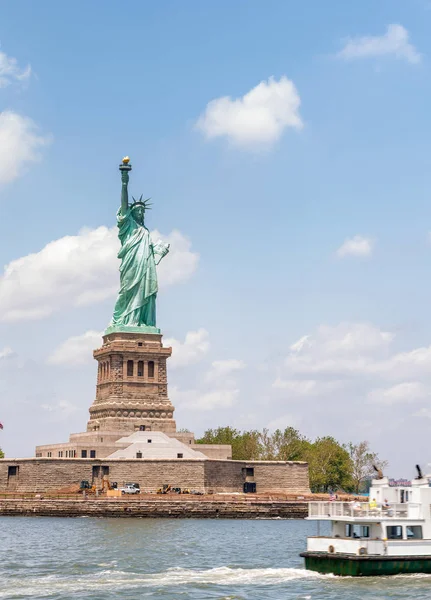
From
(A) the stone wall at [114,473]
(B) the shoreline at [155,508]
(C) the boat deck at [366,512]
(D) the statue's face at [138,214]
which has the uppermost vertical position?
(D) the statue's face at [138,214]

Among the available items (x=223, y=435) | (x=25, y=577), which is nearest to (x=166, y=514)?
(x=25, y=577)

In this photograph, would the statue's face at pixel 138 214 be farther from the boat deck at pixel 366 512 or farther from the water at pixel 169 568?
the boat deck at pixel 366 512

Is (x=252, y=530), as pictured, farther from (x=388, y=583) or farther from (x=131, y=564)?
(x=388, y=583)

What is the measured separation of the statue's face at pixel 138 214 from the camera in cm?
11181

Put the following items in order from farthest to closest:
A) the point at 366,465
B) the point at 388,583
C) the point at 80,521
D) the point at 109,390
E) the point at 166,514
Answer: the point at 366,465, the point at 109,390, the point at 166,514, the point at 80,521, the point at 388,583

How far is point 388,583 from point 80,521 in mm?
43992

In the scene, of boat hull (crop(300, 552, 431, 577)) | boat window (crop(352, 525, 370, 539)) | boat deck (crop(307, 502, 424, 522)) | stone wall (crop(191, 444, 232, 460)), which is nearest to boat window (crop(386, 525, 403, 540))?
boat deck (crop(307, 502, 424, 522))

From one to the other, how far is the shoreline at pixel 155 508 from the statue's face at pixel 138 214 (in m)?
34.6

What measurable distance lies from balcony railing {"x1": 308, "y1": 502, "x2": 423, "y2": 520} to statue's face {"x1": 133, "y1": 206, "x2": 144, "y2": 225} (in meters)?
70.9

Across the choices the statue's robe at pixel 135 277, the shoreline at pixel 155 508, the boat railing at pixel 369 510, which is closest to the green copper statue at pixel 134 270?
the statue's robe at pixel 135 277

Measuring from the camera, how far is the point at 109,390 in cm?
10675

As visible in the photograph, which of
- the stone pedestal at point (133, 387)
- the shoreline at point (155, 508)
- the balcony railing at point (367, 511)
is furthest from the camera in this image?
the stone pedestal at point (133, 387)

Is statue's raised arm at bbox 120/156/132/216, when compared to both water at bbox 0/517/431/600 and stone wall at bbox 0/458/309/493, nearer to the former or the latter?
stone wall at bbox 0/458/309/493

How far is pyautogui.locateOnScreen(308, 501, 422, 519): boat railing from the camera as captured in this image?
142 feet
